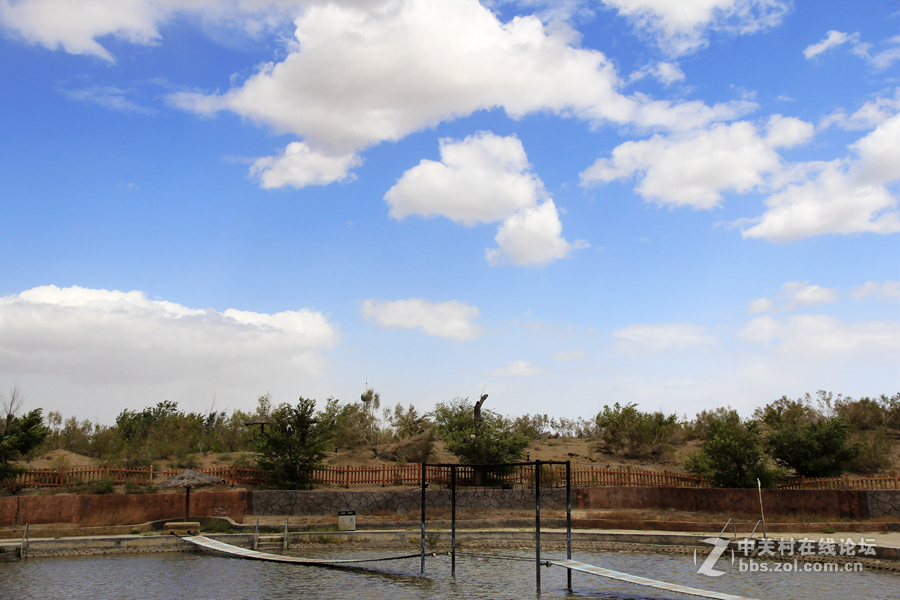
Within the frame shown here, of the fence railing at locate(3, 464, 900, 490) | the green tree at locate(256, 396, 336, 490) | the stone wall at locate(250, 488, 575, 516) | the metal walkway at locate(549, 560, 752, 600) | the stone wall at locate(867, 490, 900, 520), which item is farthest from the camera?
the green tree at locate(256, 396, 336, 490)

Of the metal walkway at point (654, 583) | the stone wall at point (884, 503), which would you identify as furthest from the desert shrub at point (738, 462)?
the metal walkway at point (654, 583)

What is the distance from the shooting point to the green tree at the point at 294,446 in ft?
97.7

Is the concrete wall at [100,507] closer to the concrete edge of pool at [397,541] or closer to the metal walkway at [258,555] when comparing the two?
the concrete edge of pool at [397,541]

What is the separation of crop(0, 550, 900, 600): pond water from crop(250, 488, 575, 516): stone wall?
802cm

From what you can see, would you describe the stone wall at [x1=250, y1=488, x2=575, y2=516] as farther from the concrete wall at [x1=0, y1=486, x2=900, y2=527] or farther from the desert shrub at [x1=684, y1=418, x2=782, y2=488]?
the desert shrub at [x1=684, y1=418, x2=782, y2=488]

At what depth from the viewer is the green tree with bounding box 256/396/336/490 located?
97.7ft

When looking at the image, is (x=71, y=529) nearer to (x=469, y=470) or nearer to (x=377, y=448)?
(x=469, y=470)

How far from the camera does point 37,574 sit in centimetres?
1667

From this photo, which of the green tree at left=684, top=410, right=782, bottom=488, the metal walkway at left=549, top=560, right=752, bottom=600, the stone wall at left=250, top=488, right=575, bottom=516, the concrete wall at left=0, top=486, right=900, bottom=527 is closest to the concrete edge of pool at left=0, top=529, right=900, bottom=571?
the concrete wall at left=0, top=486, right=900, bottom=527

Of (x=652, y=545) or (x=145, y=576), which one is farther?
(x=652, y=545)

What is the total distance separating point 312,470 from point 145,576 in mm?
14075

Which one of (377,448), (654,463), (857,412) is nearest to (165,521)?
(377,448)

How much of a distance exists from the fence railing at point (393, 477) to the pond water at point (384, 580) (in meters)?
10.0

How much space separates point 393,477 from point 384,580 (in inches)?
616
